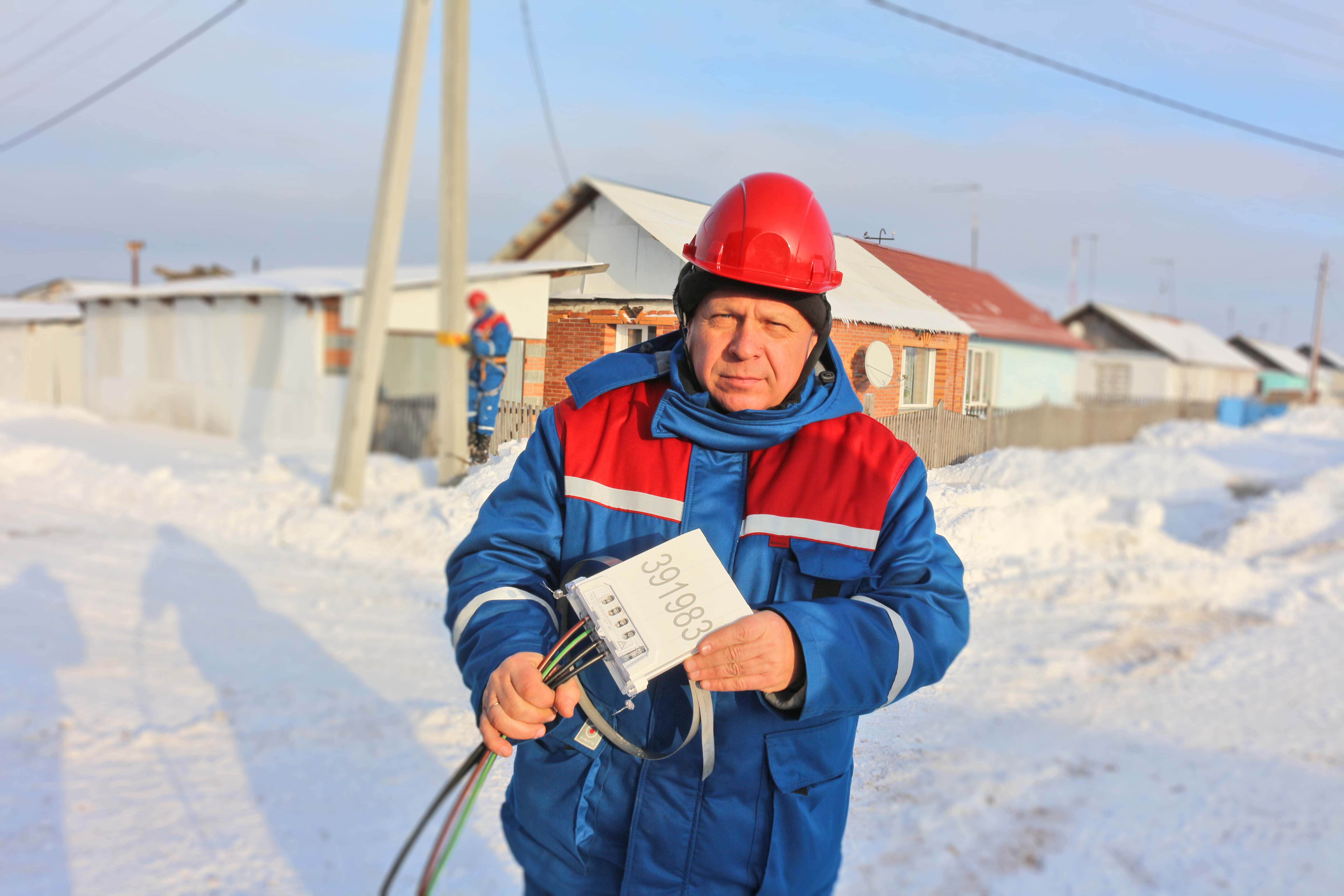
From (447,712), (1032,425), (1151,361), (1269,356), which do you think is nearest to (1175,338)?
(1151,361)

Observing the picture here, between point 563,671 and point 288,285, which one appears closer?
point 563,671

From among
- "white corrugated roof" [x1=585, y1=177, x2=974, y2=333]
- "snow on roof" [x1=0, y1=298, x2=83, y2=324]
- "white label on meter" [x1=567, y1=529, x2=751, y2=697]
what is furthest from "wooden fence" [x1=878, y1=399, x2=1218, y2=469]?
"snow on roof" [x1=0, y1=298, x2=83, y2=324]

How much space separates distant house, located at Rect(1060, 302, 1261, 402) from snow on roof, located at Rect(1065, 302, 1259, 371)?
44mm

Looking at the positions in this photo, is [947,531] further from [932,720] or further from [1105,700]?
[1105,700]

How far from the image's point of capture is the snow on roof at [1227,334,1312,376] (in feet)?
172

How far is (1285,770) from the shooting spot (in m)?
4.36

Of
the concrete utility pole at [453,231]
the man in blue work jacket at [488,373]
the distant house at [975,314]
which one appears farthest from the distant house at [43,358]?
the distant house at [975,314]

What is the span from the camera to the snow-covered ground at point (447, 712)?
10.5 ft

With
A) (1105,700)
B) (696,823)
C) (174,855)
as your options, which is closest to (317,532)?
(174,855)

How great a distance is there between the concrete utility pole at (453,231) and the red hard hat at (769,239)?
275 inches

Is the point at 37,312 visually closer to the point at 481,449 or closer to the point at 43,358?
the point at 43,358

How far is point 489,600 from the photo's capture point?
155cm

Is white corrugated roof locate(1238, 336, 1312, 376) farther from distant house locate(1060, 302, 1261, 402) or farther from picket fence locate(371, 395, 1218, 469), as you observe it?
picket fence locate(371, 395, 1218, 469)

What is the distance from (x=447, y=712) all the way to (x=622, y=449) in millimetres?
3412
